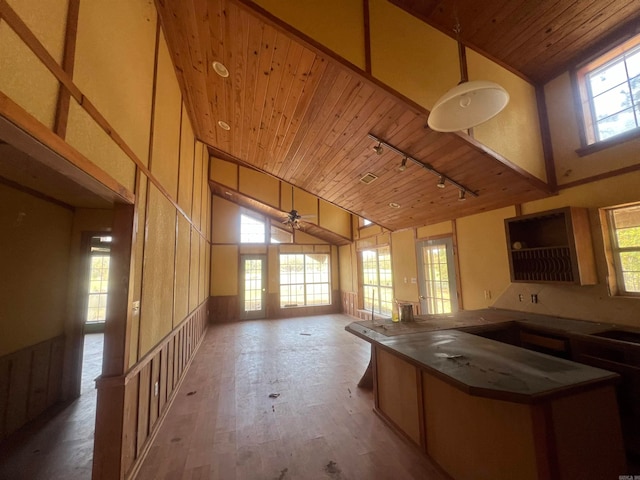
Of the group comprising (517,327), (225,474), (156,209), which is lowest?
(225,474)

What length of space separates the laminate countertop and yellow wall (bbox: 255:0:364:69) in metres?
2.63

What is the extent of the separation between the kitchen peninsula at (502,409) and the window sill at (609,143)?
1.88 metres

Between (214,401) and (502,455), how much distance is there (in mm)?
2882

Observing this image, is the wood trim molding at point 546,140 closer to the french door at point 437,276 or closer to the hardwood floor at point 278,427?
the french door at point 437,276

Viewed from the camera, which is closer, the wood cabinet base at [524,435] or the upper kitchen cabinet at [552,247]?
the wood cabinet base at [524,435]

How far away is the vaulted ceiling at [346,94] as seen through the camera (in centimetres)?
244

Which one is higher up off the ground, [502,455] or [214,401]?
[502,455]

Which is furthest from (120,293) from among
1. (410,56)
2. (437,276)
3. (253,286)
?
(253,286)

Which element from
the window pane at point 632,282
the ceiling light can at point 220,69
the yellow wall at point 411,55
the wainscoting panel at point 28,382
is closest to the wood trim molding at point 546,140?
the window pane at point 632,282

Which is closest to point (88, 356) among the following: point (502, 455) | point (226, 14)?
point (226, 14)

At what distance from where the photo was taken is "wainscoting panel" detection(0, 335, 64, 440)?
2334 millimetres

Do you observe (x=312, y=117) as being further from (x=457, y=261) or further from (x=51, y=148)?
(x=457, y=261)

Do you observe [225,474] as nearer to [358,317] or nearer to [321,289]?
[358,317]

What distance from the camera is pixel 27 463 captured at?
80.0 inches
